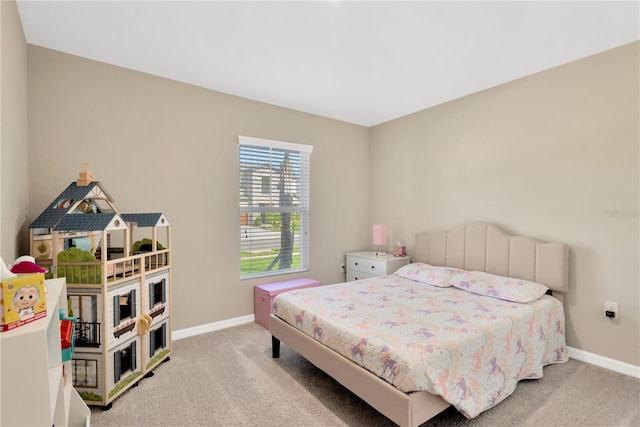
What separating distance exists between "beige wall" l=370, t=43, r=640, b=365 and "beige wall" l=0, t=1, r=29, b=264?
3846mm

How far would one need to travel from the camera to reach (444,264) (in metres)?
3.58

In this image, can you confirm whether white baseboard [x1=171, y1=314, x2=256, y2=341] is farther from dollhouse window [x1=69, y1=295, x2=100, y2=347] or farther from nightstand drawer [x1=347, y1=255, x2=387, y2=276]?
nightstand drawer [x1=347, y1=255, x2=387, y2=276]

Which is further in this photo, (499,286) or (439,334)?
(499,286)

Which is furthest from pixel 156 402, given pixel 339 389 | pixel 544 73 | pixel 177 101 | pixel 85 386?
pixel 544 73

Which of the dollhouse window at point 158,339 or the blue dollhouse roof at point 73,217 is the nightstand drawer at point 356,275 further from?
the blue dollhouse roof at point 73,217

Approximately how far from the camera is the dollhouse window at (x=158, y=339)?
244 centimetres

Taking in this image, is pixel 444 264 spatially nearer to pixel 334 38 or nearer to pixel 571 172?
pixel 571 172

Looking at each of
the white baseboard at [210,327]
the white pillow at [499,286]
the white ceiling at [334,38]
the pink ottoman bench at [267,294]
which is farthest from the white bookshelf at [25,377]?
the white pillow at [499,286]

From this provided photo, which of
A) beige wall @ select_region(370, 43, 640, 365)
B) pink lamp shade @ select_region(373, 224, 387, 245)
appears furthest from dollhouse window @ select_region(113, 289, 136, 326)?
beige wall @ select_region(370, 43, 640, 365)

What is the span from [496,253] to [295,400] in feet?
7.77

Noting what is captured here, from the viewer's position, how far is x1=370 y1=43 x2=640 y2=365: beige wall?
2447mm

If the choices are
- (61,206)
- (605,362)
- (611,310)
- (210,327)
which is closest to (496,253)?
(611,310)

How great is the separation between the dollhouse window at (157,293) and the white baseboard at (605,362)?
360 centimetres

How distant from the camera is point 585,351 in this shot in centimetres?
264
